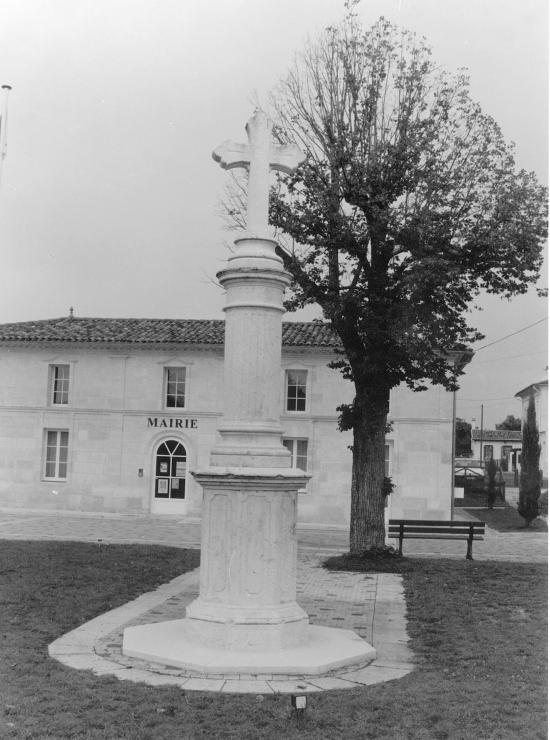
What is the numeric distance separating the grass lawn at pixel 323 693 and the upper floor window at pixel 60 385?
1716cm

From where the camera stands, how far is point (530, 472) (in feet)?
87.5

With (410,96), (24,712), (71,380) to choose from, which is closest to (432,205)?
(410,96)

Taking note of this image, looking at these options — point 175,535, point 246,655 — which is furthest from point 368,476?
point 246,655

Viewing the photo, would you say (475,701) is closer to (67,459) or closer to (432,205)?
(432,205)

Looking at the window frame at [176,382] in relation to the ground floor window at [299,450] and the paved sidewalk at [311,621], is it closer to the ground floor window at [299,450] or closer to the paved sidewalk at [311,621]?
the ground floor window at [299,450]

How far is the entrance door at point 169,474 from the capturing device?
26641 mm

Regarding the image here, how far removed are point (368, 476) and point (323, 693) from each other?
29.3ft

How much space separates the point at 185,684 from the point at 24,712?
1332 mm

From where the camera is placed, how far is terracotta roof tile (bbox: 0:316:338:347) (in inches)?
1043

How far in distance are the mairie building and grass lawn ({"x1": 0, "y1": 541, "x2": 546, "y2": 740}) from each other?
1425cm

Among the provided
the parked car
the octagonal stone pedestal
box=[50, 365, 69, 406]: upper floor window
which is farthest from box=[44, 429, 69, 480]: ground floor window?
the parked car

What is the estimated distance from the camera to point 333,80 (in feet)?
46.2

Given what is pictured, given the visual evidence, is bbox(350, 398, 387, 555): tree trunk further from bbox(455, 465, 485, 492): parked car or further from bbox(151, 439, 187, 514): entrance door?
bbox(455, 465, 485, 492): parked car

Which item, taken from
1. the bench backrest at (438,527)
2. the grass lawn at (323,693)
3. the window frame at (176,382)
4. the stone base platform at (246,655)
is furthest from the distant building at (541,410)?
the stone base platform at (246,655)
